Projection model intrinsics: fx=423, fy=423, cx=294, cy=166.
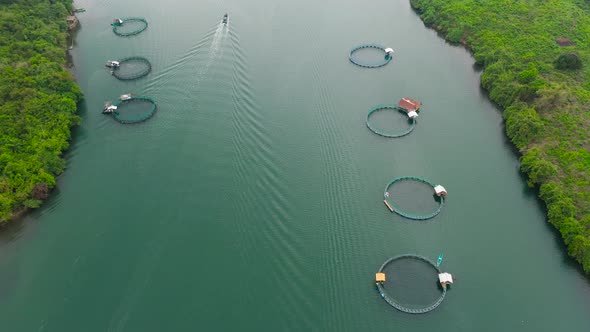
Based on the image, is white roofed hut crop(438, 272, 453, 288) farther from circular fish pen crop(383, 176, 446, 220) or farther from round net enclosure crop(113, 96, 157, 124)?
round net enclosure crop(113, 96, 157, 124)

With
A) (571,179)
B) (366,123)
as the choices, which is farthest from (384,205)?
(571,179)

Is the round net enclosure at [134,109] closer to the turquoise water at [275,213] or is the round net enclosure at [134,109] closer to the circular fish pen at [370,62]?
the turquoise water at [275,213]

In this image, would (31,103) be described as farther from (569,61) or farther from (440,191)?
(569,61)

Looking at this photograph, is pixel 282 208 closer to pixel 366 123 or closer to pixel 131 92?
pixel 366 123

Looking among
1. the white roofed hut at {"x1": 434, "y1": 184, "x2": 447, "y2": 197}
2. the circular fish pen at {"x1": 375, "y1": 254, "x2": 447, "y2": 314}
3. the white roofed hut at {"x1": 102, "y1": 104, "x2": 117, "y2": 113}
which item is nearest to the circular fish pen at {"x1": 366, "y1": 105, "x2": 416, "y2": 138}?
the white roofed hut at {"x1": 434, "y1": 184, "x2": 447, "y2": 197}

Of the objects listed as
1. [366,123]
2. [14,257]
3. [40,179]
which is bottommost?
[14,257]

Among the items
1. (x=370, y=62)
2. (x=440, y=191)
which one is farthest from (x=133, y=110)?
(x=440, y=191)
